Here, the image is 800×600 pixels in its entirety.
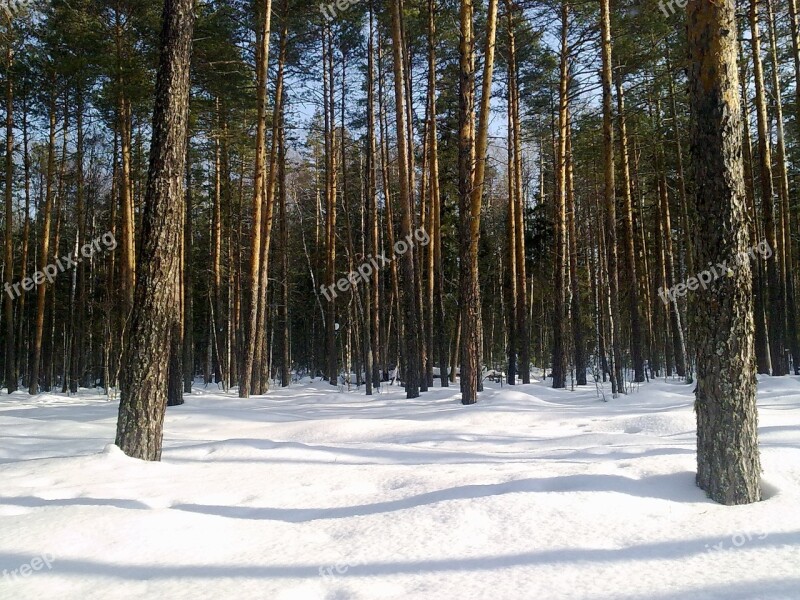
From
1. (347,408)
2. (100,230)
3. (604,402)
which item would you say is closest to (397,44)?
(347,408)

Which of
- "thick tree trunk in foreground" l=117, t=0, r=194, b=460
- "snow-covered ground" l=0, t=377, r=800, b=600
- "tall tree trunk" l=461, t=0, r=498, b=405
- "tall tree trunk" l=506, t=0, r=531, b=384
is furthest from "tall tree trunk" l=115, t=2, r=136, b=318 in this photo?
"tall tree trunk" l=506, t=0, r=531, b=384

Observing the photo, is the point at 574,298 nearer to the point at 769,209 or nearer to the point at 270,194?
the point at 769,209

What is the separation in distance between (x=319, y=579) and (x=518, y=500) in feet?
4.58

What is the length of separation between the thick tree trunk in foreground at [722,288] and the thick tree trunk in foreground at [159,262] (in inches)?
176

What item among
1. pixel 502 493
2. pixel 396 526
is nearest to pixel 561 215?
pixel 502 493

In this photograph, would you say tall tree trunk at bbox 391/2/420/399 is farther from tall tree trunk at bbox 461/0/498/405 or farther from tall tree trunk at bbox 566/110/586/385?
tall tree trunk at bbox 566/110/586/385

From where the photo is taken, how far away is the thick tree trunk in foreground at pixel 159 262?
Result: 491 cm

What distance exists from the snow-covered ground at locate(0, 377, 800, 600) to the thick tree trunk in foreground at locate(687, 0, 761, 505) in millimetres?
265

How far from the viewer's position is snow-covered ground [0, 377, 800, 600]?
2.51 meters

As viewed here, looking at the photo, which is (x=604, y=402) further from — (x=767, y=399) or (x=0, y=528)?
(x=0, y=528)

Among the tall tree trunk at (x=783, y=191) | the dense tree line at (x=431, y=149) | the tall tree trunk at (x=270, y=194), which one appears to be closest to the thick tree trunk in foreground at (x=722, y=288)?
the dense tree line at (x=431, y=149)

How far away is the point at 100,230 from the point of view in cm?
2822

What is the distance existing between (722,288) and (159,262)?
15.4 ft

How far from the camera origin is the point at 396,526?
3.16m
